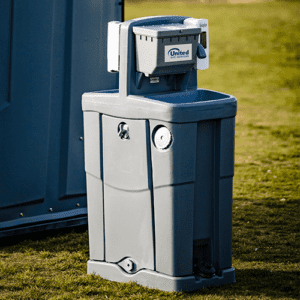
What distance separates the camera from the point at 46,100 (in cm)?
487

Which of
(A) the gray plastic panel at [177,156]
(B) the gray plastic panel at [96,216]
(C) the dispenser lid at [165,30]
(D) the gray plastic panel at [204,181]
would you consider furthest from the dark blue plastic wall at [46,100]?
(D) the gray plastic panel at [204,181]

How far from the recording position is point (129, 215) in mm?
3922

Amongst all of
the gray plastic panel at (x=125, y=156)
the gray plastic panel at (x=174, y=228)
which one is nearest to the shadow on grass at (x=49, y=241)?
the gray plastic panel at (x=125, y=156)

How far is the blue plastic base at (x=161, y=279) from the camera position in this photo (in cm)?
382

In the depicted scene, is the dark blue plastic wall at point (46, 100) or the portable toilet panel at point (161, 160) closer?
the portable toilet panel at point (161, 160)

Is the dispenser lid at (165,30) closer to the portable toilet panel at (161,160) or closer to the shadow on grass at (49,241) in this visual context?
the portable toilet panel at (161,160)

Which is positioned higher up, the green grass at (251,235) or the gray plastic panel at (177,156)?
the gray plastic panel at (177,156)

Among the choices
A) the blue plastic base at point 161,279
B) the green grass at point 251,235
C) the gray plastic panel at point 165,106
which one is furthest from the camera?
Result: the green grass at point 251,235

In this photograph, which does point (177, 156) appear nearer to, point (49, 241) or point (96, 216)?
point (96, 216)

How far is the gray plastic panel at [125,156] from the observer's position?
376 centimetres

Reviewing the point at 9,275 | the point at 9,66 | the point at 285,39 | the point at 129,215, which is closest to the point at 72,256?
the point at 9,275

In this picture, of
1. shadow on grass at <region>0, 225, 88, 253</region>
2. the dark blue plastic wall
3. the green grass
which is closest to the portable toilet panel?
the green grass

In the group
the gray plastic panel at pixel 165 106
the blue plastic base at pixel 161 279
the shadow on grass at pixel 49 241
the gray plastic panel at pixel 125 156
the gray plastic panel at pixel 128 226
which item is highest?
the gray plastic panel at pixel 165 106

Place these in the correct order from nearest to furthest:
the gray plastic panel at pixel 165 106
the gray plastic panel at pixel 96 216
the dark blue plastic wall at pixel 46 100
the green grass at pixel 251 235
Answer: the gray plastic panel at pixel 165 106 → the green grass at pixel 251 235 → the gray plastic panel at pixel 96 216 → the dark blue plastic wall at pixel 46 100
